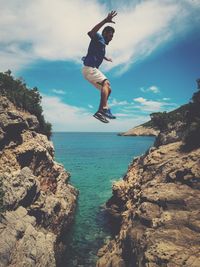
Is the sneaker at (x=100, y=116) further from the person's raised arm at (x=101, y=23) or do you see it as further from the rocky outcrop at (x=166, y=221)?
the rocky outcrop at (x=166, y=221)

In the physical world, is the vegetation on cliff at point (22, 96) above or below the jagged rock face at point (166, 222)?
above

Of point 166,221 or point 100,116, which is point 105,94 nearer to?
point 100,116

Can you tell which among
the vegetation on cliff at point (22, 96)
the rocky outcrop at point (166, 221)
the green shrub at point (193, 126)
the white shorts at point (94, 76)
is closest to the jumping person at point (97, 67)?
the white shorts at point (94, 76)

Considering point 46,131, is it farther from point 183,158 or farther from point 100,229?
point 183,158

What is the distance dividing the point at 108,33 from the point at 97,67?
117cm

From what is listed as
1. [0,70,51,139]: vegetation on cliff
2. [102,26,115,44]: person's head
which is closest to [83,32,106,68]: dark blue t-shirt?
[102,26,115,44]: person's head

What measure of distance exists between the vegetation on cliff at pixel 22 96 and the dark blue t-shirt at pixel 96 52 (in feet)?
100

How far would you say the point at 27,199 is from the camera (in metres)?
28.0

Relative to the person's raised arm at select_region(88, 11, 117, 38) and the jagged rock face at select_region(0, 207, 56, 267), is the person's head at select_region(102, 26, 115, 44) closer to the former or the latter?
the person's raised arm at select_region(88, 11, 117, 38)

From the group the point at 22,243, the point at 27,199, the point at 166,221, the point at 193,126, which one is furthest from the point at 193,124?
the point at 22,243

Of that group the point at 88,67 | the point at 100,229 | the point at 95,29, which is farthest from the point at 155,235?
the point at 100,229

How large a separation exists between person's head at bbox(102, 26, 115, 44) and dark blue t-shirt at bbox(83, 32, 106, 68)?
0.19m

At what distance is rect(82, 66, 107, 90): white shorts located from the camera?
10609mm

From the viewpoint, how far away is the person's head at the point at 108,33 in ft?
33.4
